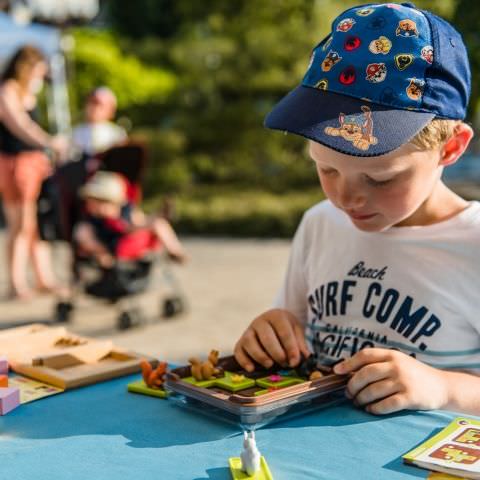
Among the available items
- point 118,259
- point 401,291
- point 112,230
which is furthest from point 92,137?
point 401,291

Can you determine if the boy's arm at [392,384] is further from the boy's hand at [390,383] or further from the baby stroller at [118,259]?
the baby stroller at [118,259]

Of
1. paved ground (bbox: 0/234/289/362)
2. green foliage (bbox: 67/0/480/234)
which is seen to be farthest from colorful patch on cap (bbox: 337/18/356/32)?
green foliage (bbox: 67/0/480/234)

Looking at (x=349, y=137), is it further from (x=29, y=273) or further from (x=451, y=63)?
(x=29, y=273)

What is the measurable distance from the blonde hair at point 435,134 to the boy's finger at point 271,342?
40 centimetres

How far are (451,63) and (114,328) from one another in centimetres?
406

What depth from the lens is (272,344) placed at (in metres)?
1.38

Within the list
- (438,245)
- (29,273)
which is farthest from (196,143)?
(438,245)

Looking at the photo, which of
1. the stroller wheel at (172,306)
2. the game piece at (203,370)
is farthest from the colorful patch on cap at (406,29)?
the stroller wheel at (172,306)

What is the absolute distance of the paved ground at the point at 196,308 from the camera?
471 centimetres

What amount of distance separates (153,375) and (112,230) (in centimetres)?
371

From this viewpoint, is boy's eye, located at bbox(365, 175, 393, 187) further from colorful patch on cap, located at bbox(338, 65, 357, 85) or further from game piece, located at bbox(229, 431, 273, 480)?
game piece, located at bbox(229, 431, 273, 480)

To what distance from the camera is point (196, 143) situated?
44.9ft

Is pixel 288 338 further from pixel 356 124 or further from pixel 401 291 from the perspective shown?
pixel 356 124

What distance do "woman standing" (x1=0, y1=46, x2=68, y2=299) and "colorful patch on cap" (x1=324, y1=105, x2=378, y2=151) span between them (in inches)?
180
